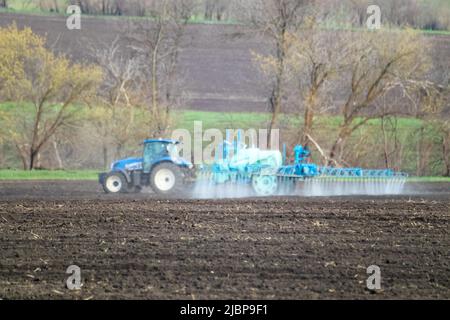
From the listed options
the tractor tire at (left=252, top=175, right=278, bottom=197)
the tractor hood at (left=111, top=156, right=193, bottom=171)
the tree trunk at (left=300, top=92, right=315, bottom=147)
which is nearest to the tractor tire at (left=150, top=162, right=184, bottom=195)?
the tractor hood at (left=111, top=156, right=193, bottom=171)

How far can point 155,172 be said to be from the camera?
22078mm

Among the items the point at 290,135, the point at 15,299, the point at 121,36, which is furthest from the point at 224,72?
the point at 15,299

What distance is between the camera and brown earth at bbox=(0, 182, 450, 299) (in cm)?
953

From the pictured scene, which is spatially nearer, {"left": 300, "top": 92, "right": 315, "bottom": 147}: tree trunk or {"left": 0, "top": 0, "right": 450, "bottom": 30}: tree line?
{"left": 300, "top": 92, "right": 315, "bottom": 147}: tree trunk

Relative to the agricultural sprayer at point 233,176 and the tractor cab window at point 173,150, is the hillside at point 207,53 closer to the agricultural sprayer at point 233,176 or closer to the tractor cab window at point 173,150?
the agricultural sprayer at point 233,176

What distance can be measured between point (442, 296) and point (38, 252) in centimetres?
590

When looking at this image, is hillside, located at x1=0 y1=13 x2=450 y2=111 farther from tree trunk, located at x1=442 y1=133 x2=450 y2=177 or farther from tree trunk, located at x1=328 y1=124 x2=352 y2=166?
tree trunk, located at x1=328 y1=124 x2=352 y2=166

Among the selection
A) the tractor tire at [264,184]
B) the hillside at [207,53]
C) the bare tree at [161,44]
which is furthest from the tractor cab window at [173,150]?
the hillside at [207,53]

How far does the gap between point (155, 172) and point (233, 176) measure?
91.7 inches

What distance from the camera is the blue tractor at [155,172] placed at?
72.3 feet

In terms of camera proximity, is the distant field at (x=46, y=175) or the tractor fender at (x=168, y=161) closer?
the tractor fender at (x=168, y=161)

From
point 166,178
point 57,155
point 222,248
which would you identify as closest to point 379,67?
A: point 57,155

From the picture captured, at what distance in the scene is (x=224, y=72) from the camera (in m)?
45.4
